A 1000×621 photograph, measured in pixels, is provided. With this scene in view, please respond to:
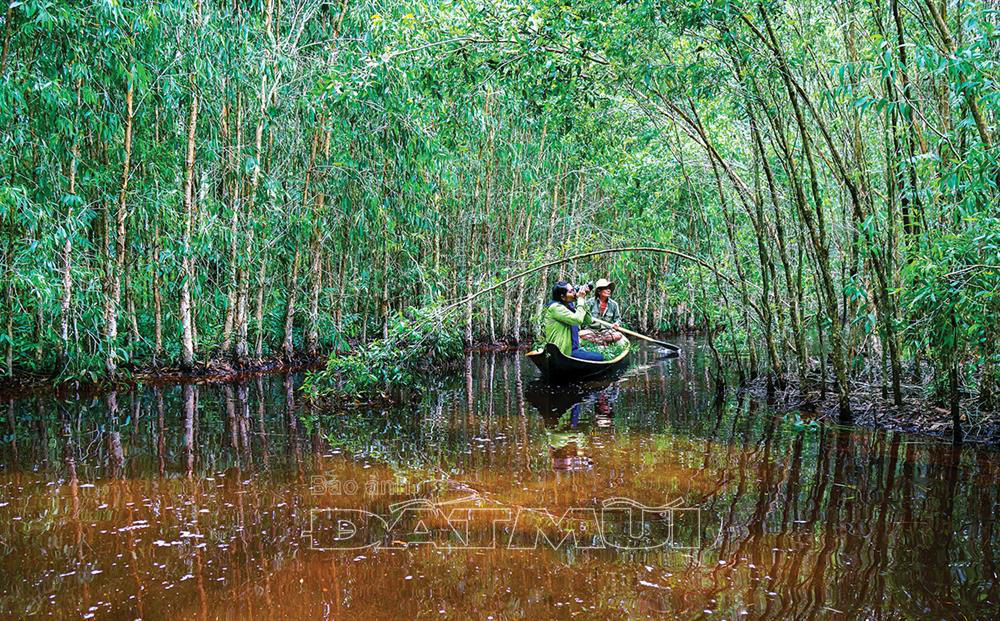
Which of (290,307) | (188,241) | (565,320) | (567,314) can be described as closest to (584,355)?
(565,320)

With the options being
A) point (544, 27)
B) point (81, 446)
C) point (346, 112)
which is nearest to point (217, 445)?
point (81, 446)

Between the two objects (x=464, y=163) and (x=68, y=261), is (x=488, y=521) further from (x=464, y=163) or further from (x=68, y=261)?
(x=464, y=163)

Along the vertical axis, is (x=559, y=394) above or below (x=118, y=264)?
below

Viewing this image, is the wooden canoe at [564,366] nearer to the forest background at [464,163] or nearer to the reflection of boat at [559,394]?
the reflection of boat at [559,394]

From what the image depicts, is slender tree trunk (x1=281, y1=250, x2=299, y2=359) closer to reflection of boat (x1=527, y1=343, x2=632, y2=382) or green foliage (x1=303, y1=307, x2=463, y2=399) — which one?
green foliage (x1=303, y1=307, x2=463, y2=399)

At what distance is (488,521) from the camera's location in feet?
15.3

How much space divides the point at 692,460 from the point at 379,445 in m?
2.88

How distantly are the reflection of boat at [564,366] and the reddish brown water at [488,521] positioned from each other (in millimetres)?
3294

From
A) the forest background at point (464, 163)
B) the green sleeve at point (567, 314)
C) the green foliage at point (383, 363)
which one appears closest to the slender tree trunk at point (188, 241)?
the forest background at point (464, 163)

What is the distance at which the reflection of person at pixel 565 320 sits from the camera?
11445 millimetres

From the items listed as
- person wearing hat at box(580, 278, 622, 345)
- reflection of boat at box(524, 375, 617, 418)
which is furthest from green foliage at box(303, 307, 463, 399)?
person wearing hat at box(580, 278, 622, 345)

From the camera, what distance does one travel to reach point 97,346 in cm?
1076

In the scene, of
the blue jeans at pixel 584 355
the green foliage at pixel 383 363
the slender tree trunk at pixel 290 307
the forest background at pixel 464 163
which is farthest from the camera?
the slender tree trunk at pixel 290 307

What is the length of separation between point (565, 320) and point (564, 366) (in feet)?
2.45
